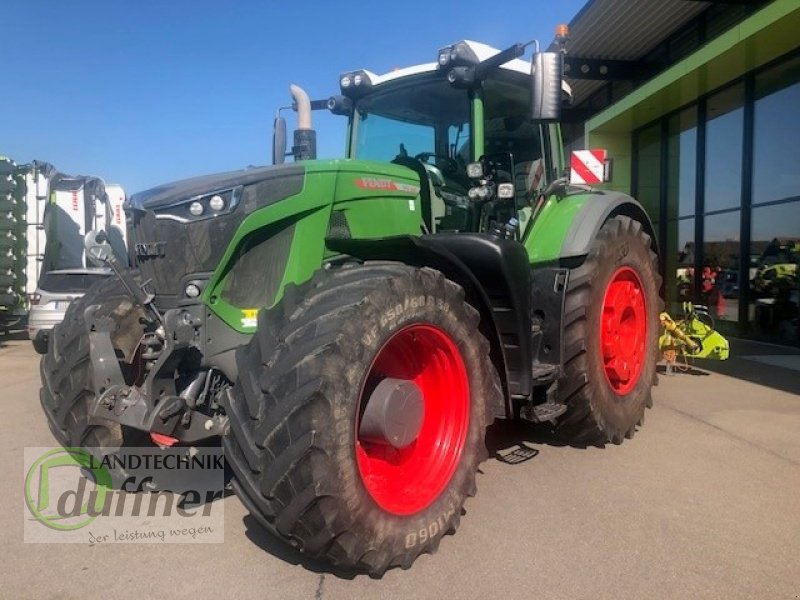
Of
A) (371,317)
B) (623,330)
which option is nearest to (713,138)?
(623,330)

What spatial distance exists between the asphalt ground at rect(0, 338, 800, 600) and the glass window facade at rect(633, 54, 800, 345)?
594cm

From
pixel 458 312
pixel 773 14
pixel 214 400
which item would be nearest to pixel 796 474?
pixel 458 312

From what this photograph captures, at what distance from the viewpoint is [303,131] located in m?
4.60

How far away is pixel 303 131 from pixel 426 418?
96.5 inches

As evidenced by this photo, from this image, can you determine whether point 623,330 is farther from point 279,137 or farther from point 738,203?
point 738,203

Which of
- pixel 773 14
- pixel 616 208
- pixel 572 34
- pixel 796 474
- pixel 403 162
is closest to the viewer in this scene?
pixel 796 474

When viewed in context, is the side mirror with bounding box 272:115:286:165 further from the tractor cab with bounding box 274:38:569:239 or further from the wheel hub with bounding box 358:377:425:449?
the wheel hub with bounding box 358:377:425:449

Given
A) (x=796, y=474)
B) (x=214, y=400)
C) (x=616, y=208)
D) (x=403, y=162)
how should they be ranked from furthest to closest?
(x=616, y=208)
(x=403, y=162)
(x=796, y=474)
(x=214, y=400)

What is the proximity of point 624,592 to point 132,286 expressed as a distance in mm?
2617

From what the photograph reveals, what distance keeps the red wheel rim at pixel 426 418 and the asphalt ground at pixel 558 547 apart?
1.03 feet

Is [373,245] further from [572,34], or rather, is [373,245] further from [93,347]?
[572,34]

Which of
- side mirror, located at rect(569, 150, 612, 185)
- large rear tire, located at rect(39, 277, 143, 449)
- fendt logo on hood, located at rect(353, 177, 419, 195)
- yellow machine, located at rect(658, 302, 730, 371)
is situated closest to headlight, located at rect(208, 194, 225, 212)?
fendt logo on hood, located at rect(353, 177, 419, 195)

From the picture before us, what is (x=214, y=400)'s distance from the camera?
9.84 feet

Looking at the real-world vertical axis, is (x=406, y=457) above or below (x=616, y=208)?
below
